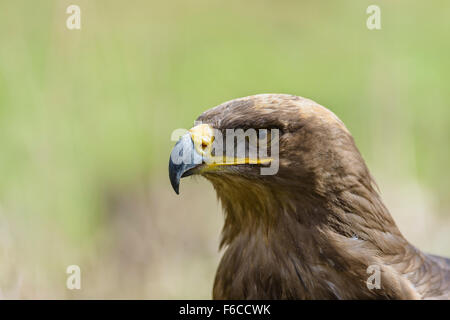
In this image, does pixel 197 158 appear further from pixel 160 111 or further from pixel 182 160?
pixel 160 111

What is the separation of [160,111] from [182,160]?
2.70 metres

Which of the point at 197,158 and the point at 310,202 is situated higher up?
the point at 197,158

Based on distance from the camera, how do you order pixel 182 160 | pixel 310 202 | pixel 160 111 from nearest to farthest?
pixel 182 160, pixel 310 202, pixel 160 111

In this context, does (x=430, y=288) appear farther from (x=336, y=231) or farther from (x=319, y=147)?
(x=319, y=147)

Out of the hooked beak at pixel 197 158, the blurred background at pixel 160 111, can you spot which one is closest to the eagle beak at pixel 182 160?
the hooked beak at pixel 197 158

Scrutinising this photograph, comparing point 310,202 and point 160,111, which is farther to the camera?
point 160,111

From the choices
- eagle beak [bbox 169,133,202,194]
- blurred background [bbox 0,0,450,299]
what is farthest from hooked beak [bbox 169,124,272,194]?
blurred background [bbox 0,0,450,299]

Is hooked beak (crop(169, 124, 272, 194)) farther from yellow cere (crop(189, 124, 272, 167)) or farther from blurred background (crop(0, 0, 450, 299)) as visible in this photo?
blurred background (crop(0, 0, 450, 299))

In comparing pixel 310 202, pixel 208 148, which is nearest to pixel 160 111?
pixel 208 148

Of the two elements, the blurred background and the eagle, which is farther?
the blurred background

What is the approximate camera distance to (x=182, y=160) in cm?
378

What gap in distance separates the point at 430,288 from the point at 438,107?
3895 millimetres

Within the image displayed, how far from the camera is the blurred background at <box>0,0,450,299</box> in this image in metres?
5.12
